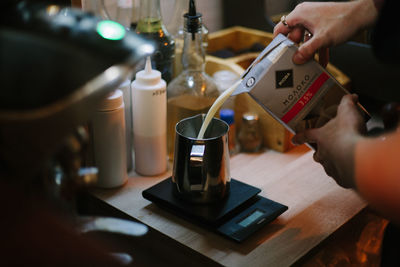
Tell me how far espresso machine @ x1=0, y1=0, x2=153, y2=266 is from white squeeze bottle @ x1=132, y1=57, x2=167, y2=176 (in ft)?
1.62

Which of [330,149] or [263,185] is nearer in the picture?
[330,149]

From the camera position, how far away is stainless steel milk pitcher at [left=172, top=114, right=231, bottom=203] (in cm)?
111

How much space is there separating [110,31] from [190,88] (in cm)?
64

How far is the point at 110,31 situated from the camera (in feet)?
2.41

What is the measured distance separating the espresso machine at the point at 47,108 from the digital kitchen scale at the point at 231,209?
40cm

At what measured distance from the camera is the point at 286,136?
1.46 metres

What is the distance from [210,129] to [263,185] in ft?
0.69

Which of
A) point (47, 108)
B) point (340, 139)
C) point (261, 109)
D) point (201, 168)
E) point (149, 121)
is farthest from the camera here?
point (261, 109)

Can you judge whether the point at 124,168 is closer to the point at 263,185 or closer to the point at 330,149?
the point at 263,185

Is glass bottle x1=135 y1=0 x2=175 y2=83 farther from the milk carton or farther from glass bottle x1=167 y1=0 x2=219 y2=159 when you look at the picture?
the milk carton

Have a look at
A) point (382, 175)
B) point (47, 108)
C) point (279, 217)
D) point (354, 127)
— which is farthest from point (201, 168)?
point (47, 108)

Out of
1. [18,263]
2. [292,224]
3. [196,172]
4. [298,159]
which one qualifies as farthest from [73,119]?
[298,159]

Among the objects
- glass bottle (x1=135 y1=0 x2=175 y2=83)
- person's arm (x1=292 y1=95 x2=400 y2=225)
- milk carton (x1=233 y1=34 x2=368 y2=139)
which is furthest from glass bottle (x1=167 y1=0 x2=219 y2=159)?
person's arm (x1=292 y1=95 x2=400 y2=225)

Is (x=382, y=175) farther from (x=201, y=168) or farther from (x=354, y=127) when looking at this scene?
(x=201, y=168)
